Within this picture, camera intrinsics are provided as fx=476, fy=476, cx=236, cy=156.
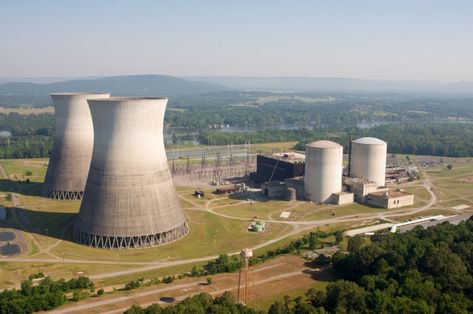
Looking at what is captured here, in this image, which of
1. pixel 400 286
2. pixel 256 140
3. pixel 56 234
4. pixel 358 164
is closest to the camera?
Result: pixel 400 286

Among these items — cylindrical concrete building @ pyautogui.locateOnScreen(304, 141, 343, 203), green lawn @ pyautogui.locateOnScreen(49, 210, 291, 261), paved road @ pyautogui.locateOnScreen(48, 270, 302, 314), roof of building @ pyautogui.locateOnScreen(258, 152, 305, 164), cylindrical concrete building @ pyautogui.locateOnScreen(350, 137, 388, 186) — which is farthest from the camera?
roof of building @ pyautogui.locateOnScreen(258, 152, 305, 164)

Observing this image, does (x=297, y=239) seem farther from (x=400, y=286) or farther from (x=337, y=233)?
(x=400, y=286)

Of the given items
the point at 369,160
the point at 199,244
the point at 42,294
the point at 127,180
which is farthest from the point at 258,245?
the point at 369,160

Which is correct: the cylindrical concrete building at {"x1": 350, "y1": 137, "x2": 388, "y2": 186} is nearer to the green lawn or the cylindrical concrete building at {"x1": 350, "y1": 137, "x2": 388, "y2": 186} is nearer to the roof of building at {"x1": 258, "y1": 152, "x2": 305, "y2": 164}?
the roof of building at {"x1": 258, "y1": 152, "x2": 305, "y2": 164}

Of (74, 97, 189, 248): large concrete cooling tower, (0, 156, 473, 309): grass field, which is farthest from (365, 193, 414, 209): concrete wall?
(74, 97, 189, 248): large concrete cooling tower

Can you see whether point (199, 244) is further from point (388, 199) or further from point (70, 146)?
point (388, 199)

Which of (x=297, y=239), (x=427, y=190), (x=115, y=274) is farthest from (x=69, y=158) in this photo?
(x=427, y=190)
